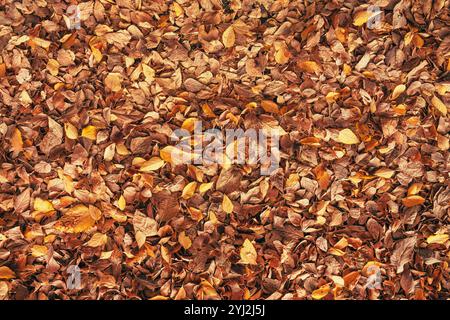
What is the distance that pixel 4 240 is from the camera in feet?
4.33

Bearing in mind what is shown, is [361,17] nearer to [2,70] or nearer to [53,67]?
[53,67]

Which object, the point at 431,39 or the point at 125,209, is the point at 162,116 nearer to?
the point at 125,209

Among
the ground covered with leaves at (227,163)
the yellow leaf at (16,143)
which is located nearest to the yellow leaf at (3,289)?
the ground covered with leaves at (227,163)

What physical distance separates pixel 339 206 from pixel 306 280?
209 mm

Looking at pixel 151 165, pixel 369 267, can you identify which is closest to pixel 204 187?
pixel 151 165

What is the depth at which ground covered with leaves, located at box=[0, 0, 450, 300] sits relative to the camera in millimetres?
1322

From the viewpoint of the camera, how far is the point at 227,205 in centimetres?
133

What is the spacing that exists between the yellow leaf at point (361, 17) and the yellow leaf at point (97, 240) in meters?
0.87

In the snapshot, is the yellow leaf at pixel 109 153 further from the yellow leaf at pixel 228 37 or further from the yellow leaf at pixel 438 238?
the yellow leaf at pixel 438 238

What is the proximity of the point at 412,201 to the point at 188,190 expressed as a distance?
1.92 ft

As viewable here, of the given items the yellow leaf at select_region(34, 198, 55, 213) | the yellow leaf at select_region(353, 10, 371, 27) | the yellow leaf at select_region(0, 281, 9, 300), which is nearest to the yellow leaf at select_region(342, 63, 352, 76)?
the yellow leaf at select_region(353, 10, 371, 27)

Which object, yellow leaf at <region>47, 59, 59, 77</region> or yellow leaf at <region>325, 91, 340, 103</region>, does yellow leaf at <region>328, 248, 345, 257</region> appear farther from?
yellow leaf at <region>47, 59, 59, 77</region>

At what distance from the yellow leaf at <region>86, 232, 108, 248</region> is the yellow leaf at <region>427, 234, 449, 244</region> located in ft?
2.74

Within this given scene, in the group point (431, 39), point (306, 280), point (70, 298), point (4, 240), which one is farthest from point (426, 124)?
point (4, 240)
